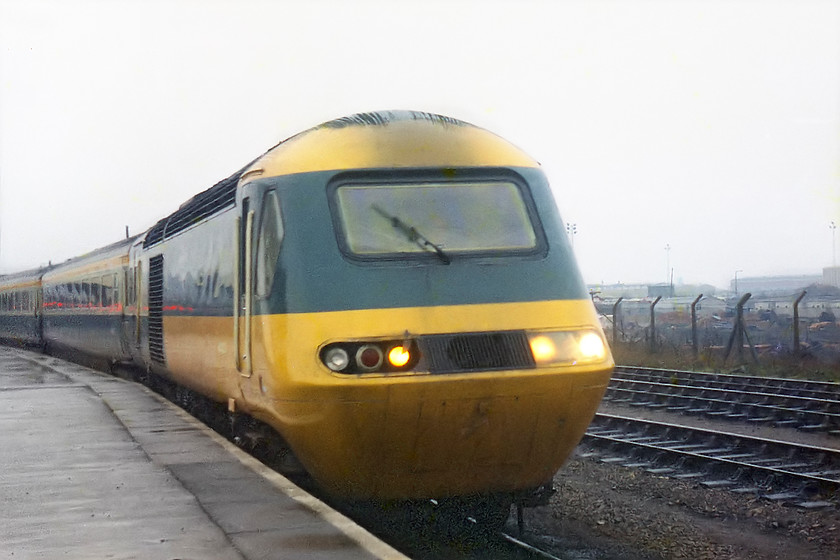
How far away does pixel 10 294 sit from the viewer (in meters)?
40.8

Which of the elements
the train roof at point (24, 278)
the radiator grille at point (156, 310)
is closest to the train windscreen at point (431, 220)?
the radiator grille at point (156, 310)

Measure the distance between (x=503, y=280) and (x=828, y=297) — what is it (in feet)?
94.3

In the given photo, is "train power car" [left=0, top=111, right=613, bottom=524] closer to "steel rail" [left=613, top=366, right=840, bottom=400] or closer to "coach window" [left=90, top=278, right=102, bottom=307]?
"steel rail" [left=613, top=366, right=840, bottom=400]

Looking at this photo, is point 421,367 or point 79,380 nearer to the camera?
point 421,367

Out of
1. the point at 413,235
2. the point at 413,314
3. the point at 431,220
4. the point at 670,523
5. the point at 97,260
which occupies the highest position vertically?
the point at 97,260

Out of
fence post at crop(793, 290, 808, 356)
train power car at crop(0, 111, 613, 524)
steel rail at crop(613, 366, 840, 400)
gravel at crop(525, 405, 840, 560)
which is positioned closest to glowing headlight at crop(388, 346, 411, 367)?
train power car at crop(0, 111, 613, 524)

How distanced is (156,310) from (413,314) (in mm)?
7379

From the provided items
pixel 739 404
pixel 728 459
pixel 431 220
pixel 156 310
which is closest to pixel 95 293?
pixel 156 310

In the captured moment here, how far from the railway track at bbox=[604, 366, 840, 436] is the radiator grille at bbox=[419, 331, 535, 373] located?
7.79m

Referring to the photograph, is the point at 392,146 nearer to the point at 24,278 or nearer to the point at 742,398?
the point at 742,398

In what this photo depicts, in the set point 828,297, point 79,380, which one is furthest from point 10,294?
point 828,297

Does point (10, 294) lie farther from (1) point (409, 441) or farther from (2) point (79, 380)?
(1) point (409, 441)

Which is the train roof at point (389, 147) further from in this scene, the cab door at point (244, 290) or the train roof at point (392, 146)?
the cab door at point (244, 290)

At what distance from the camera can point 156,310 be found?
13133mm
